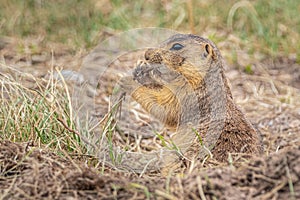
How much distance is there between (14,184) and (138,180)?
2.01 ft

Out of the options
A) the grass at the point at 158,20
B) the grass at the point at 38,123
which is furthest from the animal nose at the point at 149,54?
the grass at the point at 158,20

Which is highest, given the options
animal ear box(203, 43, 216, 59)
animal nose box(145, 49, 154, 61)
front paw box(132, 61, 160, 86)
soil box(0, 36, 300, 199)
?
animal ear box(203, 43, 216, 59)

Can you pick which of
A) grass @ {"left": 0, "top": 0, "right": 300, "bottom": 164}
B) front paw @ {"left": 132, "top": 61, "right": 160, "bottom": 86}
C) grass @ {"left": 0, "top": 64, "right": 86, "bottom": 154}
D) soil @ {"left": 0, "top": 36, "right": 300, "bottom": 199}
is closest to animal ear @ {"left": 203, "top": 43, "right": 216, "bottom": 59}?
front paw @ {"left": 132, "top": 61, "right": 160, "bottom": 86}

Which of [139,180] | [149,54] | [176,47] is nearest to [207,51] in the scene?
[176,47]

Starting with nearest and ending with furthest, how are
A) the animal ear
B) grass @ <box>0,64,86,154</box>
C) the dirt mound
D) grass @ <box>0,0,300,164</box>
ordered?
the dirt mound → grass @ <box>0,64,86,154</box> → the animal ear → grass @ <box>0,0,300,164</box>

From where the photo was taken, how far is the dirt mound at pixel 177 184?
2.92 metres

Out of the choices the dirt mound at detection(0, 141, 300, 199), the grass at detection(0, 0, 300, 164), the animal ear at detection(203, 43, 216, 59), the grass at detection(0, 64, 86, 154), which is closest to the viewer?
the dirt mound at detection(0, 141, 300, 199)

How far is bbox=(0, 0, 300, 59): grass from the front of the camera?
682cm

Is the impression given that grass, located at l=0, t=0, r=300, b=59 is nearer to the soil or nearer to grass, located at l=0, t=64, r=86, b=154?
grass, located at l=0, t=64, r=86, b=154

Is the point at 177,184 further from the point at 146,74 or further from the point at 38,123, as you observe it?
the point at 38,123

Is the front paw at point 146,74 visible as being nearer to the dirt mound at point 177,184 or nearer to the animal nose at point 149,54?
the animal nose at point 149,54

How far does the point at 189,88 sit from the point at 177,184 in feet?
4.09

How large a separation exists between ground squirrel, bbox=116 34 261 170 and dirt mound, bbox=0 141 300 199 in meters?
0.92

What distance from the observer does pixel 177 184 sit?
301 centimetres
